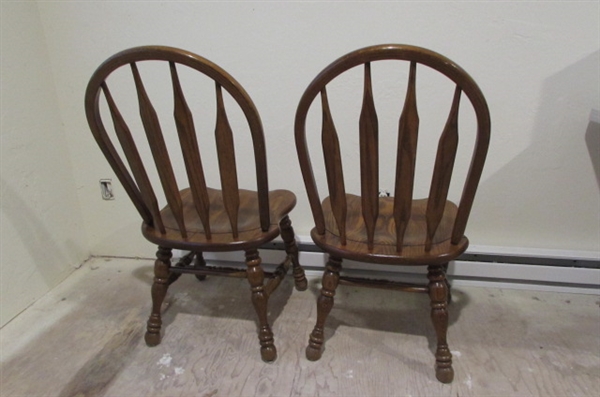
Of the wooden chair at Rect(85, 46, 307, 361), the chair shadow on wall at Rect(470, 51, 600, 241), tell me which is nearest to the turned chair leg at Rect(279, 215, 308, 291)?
the wooden chair at Rect(85, 46, 307, 361)

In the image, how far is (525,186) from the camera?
1427 millimetres

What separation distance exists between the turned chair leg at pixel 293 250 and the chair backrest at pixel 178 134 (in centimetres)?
31

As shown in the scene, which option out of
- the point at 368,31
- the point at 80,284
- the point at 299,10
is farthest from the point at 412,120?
the point at 80,284

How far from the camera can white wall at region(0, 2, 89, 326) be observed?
135 centimetres

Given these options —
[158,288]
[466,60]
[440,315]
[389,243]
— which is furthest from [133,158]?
[466,60]

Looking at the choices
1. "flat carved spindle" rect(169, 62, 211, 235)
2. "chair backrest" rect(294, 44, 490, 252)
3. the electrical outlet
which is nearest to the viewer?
"chair backrest" rect(294, 44, 490, 252)

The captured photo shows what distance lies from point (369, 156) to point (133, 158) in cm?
63

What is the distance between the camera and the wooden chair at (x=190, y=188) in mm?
915

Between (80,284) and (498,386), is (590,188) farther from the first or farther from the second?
(80,284)

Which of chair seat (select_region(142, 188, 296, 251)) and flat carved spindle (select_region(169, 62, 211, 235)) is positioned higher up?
flat carved spindle (select_region(169, 62, 211, 235))

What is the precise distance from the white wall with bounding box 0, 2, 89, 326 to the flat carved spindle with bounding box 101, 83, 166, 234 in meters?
0.64

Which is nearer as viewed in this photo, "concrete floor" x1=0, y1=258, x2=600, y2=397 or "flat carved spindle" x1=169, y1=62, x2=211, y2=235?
"flat carved spindle" x1=169, y1=62, x2=211, y2=235

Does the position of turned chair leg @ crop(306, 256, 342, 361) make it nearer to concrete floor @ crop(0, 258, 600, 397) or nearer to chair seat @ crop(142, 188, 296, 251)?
concrete floor @ crop(0, 258, 600, 397)

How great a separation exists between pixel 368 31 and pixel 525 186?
32.7 inches
